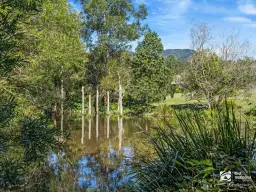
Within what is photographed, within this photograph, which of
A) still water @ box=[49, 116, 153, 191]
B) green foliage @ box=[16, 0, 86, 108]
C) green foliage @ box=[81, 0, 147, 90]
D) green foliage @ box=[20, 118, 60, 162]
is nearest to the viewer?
green foliage @ box=[20, 118, 60, 162]

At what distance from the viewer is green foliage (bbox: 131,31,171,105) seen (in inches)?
784

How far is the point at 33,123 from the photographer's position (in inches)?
81.9

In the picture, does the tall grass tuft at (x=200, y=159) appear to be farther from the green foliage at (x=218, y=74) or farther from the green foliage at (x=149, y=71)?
the green foliage at (x=149, y=71)

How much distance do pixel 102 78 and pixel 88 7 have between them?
509cm

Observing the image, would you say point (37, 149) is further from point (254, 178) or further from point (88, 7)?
point (88, 7)

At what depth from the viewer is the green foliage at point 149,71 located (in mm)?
19906

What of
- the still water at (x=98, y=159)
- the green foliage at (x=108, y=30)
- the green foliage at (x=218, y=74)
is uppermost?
the green foliage at (x=108, y=30)

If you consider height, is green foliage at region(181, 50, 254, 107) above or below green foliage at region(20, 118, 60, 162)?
above

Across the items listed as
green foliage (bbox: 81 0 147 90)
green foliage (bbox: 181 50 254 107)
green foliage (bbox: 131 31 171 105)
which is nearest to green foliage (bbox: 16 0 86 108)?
green foliage (bbox: 81 0 147 90)

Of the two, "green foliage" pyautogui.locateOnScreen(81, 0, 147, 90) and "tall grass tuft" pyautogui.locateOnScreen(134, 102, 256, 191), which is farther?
"green foliage" pyautogui.locateOnScreen(81, 0, 147, 90)

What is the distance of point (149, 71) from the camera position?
20672 millimetres

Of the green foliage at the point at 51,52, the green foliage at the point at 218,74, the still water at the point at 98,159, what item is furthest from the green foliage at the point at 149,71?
the still water at the point at 98,159

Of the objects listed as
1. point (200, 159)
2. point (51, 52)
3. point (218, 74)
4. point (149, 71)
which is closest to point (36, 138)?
point (200, 159)

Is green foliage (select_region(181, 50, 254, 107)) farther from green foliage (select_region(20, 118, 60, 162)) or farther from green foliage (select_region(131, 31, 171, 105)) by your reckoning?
green foliage (select_region(20, 118, 60, 162))
